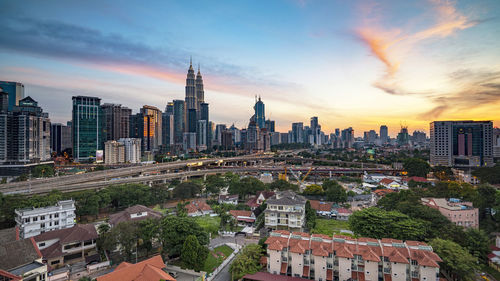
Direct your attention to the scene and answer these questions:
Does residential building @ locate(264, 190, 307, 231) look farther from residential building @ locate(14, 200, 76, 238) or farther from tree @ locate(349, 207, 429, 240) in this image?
residential building @ locate(14, 200, 76, 238)

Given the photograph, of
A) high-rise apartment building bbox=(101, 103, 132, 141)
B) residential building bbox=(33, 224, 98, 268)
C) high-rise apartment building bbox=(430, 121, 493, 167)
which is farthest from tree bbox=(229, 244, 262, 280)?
high-rise apartment building bbox=(101, 103, 132, 141)

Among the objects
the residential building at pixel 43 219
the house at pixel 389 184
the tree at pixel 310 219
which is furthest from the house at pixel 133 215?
the house at pixel 389 184

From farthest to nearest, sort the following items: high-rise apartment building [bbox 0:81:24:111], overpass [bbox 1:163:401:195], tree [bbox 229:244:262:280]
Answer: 1. high-rise apartment building [bbox 0:81:24:111]
2. overpass [bbox 1:163:401:195]
3. tree [bbox 229:244:262:280]

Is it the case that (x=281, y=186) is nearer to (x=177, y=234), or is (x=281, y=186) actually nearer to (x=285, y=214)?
(x=285, y=214)

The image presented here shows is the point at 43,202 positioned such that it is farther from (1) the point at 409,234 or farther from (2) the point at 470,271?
(2) the point at 470,271

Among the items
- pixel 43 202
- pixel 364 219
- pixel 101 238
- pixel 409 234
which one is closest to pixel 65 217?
pixel 43 202

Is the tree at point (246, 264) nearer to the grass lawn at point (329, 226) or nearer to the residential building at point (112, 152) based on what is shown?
the grass lawn at point (329, 226)

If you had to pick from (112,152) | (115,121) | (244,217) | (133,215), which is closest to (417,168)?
(244,217)

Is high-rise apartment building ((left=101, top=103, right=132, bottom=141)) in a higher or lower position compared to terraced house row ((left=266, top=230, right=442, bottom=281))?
higher
